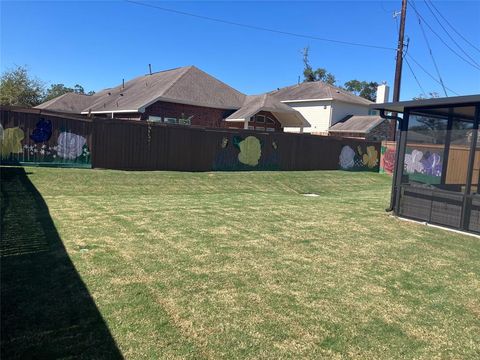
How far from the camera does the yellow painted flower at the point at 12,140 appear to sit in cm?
1298

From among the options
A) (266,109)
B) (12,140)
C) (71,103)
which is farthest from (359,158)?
(71,103)

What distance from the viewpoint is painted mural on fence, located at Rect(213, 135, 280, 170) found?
57.8 feet

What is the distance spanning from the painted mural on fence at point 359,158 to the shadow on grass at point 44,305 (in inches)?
774

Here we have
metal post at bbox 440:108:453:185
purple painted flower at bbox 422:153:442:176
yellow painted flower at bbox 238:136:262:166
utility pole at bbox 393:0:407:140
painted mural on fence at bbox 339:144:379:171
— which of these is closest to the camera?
metal post at bbox 440:108:453:185

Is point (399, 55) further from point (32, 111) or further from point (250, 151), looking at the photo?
point (32, 111)

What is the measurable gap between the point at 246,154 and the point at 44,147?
8.55m

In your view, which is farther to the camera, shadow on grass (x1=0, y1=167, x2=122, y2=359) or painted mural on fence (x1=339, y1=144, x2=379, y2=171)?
painted mural on fence (x1=339, y1=144, x2=379, y2=171)

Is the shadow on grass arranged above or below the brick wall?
below

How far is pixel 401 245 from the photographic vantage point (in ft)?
22.8

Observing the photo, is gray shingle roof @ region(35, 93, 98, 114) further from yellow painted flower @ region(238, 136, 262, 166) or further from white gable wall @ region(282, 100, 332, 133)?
yellow painted flower @ region(238, 136, 262, 166)

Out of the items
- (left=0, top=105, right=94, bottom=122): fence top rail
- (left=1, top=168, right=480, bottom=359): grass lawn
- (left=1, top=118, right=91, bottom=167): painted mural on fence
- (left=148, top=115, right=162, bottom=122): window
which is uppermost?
(left=148, top=115, right=162, bottom=122): window

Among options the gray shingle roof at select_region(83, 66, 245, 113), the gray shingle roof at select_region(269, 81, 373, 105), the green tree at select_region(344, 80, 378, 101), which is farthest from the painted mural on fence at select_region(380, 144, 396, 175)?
the green tree at select_region(344, 80, 378, 101)

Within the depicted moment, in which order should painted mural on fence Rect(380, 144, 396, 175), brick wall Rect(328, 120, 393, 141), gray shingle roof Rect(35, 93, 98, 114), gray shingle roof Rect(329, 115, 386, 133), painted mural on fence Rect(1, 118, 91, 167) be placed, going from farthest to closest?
gray shingle roof Rect(35, 93, 98, 114) < brick wall Rect(328, 120, 393, 141) < gray shingle roof Rect(329, 115, 386, 133) < painted mural on fence Rect(380, 144, 396, 175) < painted mural on fence Rect(1, 118, 91, 167)

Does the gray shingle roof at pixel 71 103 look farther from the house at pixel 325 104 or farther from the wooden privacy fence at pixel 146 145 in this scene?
the wooden privacy fence at pixel 146 145
